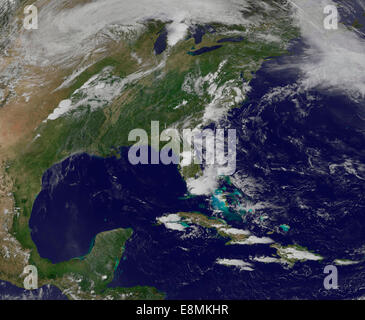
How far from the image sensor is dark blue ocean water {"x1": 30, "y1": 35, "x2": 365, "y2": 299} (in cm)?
584

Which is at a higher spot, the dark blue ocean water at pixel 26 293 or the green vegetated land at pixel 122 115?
the green vegetated land at pixel 122 115

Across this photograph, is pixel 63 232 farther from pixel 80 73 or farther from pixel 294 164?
pixel 294 164

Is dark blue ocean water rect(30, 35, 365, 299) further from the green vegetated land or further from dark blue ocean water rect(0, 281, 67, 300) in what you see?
dark blue ocean water rect(0, 281, 67, 300)

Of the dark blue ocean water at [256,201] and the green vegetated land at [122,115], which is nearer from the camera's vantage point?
the dark blue ocean water at [256,201]

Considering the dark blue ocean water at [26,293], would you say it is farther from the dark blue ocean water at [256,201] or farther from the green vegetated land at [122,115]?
the dark blue ocean water at [256,201]

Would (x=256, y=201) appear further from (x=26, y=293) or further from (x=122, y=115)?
(x=26, y=293)

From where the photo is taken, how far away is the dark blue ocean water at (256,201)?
5.84 metres

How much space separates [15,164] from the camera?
6320 millimetres

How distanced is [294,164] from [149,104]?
3168mm

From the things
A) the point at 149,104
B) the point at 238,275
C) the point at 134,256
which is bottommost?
the point at 238,275

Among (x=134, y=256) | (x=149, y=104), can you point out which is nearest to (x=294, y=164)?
(x=149, y=104)

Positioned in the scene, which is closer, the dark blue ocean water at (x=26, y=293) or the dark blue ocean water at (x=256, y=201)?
the dark blue ocean water at (x=256, y=201)

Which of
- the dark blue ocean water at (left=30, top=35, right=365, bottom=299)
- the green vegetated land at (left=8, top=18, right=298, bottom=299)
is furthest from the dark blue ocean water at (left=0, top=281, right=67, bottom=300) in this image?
the dark blue ocean water at (left=30, top=35, right=365, bottom=299)

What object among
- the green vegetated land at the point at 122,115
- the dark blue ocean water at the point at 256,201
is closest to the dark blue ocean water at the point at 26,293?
the green vegetated land at the point at 122,115
